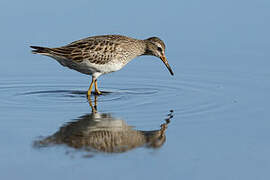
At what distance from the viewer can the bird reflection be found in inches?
382

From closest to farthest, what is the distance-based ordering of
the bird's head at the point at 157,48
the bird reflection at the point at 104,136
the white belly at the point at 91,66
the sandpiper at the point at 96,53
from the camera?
the bird reflection at the point at 104,136 < the sandpiper at the point at 96,53 < the white belly at the point at 91,66 < the bird's head at the point at 157,48

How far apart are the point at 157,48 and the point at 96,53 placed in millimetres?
1670

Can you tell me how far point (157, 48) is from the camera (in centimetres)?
1510

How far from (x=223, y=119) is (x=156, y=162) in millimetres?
2874

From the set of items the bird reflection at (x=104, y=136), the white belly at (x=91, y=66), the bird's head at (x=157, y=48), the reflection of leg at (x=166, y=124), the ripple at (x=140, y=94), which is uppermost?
the bird's head at (x=157, y=48)

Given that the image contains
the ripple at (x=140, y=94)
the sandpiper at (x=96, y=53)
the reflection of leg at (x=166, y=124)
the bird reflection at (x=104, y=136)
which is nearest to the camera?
the bird reflection at (x=104, y=136)

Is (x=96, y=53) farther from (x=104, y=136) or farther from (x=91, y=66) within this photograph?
(x=104, y=136)

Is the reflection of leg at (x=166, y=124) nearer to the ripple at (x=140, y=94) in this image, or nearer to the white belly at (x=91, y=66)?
the ripple at (x=140, y=94)

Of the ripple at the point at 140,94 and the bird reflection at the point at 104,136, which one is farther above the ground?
the ripple at the point at 140,94

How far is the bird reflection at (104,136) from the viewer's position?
970 centimetres

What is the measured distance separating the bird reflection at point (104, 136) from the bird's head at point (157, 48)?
12.9 feet

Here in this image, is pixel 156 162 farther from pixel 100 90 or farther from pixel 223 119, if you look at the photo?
pixel 100 90

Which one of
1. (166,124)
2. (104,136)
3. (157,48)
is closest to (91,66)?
(157,48)

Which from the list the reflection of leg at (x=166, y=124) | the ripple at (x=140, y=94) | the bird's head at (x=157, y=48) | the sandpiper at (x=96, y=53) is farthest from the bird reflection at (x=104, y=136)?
the bird's head at (x=157, y=48)
